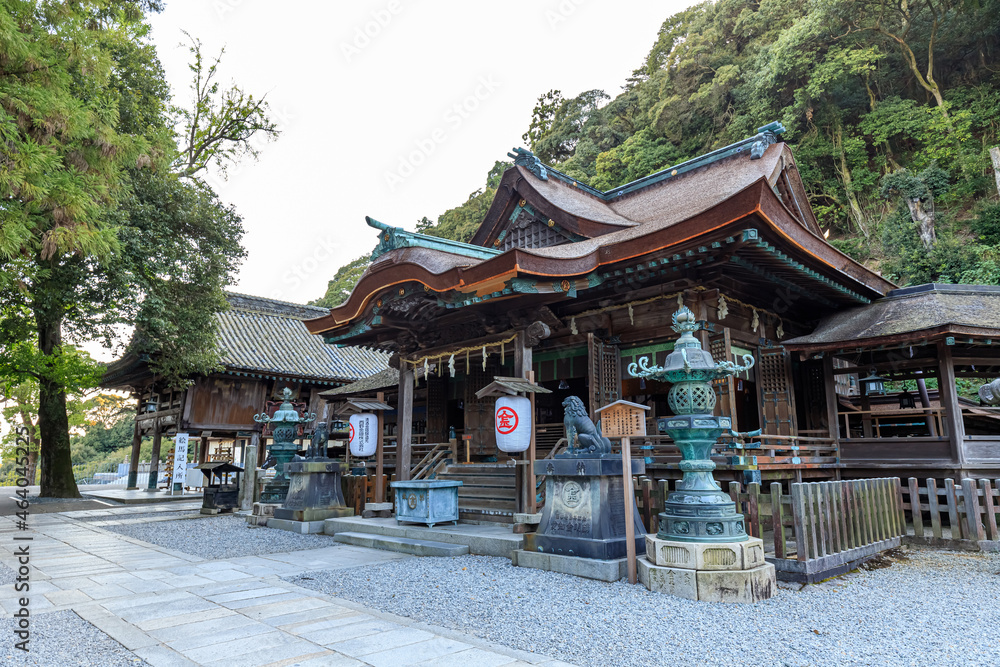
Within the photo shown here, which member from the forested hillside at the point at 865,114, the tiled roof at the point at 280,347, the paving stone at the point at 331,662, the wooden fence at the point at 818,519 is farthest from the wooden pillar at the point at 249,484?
the forested hillside at the point at 865,114

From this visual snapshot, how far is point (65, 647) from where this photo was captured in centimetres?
396

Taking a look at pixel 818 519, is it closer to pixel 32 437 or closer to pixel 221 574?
pixel 221 574

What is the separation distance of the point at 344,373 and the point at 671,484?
1611 cm

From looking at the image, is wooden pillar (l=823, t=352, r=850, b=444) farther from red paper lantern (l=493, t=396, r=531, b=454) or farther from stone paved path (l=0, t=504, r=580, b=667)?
stone paved path (l=0, t=504, r=580, b=667)

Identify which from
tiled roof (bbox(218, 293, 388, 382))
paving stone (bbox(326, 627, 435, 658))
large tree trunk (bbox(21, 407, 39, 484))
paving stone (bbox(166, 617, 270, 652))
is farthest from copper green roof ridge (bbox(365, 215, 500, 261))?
large tree trunk (bbox(21, 407, 39, 484))

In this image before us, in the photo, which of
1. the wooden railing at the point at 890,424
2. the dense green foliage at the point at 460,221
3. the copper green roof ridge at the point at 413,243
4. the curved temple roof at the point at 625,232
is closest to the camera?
the curved temple roof at the point at 625,232

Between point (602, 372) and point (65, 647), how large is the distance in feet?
25.4

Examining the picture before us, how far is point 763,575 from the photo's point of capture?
5090 mm

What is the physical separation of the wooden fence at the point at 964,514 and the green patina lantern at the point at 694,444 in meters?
3.70

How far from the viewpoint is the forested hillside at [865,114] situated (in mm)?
20109

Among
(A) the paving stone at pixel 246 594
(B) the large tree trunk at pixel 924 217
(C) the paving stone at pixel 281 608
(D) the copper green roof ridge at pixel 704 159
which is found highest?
(B) the large tree trunk at pixel 924 217

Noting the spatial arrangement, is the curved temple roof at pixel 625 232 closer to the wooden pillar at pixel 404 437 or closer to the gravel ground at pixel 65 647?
the wooden pillar at pixel 404 437

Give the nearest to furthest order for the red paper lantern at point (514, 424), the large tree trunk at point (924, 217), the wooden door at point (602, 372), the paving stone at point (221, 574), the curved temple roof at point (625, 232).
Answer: the paving stone at point (221, 574) → the curved temple roof at point (625, 232) → the red paper lantern at point (514, 424) → the wooden door at point (602, 372) → the large tree trunk at point (924, 217)

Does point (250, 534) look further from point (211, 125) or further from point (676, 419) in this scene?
point (211, 125)
